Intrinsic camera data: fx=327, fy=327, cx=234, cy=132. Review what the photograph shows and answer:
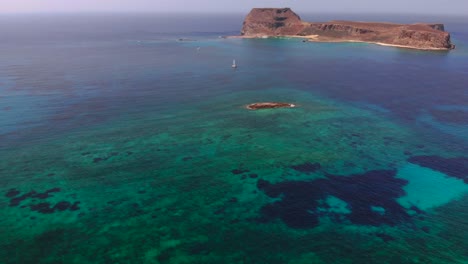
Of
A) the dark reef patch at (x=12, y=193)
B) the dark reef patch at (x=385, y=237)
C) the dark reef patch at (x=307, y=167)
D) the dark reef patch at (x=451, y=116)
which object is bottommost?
the dark reef patch at (x=385, y=237)

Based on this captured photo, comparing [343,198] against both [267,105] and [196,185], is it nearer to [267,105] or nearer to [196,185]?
[196,185]

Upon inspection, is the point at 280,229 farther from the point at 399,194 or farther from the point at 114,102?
the point at 114,102

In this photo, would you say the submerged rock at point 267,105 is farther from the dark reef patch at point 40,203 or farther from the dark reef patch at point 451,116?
the dark reef patch at point 40,203

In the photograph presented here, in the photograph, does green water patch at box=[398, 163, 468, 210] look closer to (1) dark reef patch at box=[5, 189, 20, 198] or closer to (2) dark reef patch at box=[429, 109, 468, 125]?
(2) dark reef patch at box=[429, 109, 468, 125]

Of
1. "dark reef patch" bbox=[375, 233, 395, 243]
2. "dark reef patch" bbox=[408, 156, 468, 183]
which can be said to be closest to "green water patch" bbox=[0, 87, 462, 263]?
"dark reef patch" bbox=[375, 233, 395, 243]

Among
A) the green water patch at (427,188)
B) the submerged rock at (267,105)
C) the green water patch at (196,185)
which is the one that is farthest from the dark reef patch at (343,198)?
the submerged rock at (267,105)

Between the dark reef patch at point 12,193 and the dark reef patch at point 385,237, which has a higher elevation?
the dark reef patch at point 12,193

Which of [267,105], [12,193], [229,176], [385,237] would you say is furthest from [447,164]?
[12,193]
